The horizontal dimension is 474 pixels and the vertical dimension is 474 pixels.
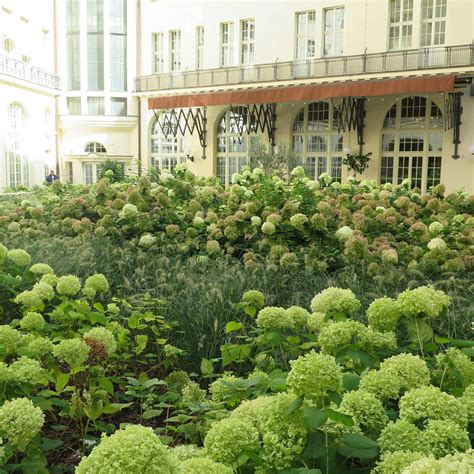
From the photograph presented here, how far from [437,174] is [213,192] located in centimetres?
1501

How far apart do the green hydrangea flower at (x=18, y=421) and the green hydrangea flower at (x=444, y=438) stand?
1.09m

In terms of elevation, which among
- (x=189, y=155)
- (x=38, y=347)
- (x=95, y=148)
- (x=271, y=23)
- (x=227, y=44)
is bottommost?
(x=38, y=347)

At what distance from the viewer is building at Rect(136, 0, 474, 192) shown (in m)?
20.0

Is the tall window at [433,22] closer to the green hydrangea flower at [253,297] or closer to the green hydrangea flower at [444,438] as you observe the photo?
the green hydrangea flower at [253,297]

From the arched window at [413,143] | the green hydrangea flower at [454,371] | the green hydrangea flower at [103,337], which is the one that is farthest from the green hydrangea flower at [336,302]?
the arched window at [413,143]

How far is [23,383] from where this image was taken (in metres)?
2.23

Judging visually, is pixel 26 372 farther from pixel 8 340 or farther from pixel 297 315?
pixel 297 315

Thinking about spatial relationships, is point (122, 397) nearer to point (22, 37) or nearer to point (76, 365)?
point (76, 365)

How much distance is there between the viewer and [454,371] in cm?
183

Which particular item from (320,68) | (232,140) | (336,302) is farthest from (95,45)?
(336,302)

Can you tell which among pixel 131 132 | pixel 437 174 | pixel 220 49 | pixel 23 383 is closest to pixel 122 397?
pixel 23 383

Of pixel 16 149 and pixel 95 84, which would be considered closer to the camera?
pixel 16 149

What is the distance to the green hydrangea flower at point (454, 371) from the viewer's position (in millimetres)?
1835

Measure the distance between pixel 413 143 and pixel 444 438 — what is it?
830 inches
